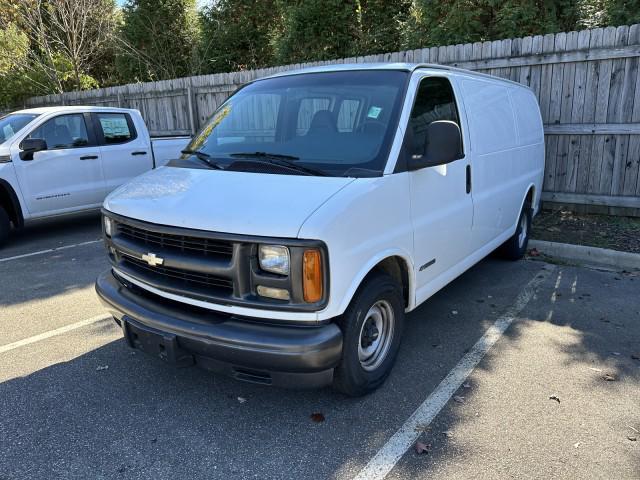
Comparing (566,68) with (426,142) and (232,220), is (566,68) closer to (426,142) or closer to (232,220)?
(426,142)

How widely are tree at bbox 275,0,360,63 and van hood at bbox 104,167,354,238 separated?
36.2 feet

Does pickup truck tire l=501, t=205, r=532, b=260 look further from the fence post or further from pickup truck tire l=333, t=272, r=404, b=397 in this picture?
the fence post

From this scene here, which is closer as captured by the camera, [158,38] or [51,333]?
[51,333]

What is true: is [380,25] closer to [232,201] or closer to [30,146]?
[30,146]

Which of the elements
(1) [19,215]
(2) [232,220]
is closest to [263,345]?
(2) [232,220]

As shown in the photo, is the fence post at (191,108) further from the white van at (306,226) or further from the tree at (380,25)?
the white van at (306,226)

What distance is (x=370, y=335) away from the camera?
11.1 ft

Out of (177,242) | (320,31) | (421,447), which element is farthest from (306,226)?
(320,31)

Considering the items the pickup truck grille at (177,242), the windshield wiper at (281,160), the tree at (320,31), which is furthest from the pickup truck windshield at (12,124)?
the tree at (320,31)

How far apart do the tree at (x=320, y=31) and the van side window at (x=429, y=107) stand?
9.89 m

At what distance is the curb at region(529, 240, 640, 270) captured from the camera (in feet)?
19.6

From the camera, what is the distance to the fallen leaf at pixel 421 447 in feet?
9.43

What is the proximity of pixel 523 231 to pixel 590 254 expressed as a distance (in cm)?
85

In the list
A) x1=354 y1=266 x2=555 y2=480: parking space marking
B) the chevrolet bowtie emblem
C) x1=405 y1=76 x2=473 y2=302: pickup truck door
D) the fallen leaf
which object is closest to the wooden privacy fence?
x1=354 y1=266 x2=555 y2=480: parking space marking
